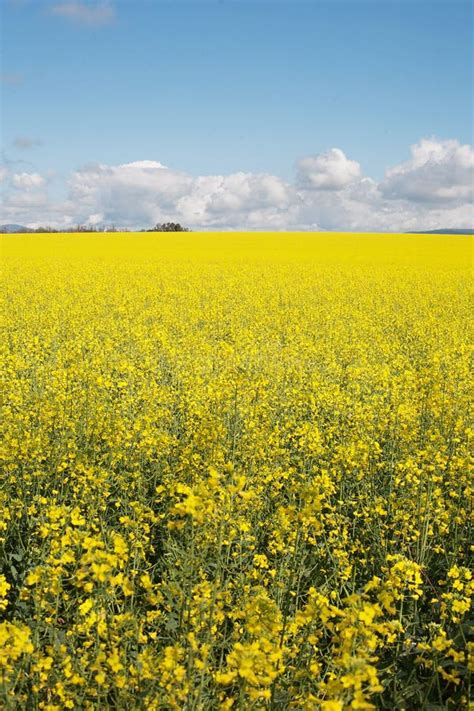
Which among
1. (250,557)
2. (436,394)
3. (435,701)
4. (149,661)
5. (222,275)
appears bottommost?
(435,701)

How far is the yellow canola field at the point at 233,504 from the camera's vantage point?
2.55m

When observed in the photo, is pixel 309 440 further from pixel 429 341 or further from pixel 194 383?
pixel 429 341

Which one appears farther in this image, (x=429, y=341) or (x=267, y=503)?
(x=429, y=341)

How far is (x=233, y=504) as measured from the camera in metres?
3.96

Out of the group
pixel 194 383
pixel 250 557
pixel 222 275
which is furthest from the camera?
pixel 222 275

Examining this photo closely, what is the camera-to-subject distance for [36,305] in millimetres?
16391

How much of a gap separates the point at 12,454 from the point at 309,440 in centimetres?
274

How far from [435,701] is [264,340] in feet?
33.3

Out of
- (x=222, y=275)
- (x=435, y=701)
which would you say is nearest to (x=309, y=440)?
(x=435, y=701)

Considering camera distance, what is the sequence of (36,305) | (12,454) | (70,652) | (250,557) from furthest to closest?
1. (36,305)
2. (12,454)
3. (250,557)
4. (70,652)

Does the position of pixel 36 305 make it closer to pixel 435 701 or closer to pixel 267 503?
pixel 267 503

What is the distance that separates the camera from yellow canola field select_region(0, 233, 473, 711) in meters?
2.55

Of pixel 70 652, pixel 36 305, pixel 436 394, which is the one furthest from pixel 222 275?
pixel 70 652

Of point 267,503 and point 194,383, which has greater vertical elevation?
point 194,383
